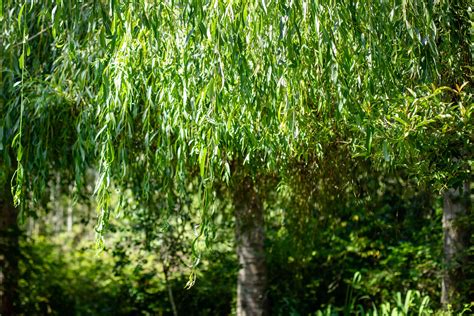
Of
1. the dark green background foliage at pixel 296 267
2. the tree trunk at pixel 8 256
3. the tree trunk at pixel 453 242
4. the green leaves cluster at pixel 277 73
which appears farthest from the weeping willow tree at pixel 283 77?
the tree trunk at pixel 8 256

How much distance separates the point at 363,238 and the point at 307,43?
3820mm

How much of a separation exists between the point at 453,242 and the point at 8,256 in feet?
13.1

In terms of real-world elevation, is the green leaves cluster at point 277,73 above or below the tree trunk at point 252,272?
above

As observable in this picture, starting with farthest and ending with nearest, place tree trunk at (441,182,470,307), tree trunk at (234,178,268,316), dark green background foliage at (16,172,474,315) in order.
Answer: dark green background foliage at (16,172,474,315) → tree trunk at (234,178,268,316) → tree trunk at (441,182,470,307)

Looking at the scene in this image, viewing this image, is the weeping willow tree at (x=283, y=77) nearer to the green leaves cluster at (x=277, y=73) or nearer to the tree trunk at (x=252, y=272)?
the green leaves cluster at (x=277, y=73)

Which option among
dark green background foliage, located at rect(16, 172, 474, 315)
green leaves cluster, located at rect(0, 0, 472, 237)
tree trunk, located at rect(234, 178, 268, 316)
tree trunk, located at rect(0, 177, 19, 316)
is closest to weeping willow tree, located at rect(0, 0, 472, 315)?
green leaves cluster, located at rect(0, 0, 472, 237)

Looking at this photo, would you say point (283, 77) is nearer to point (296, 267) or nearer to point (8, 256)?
point (296, 267)

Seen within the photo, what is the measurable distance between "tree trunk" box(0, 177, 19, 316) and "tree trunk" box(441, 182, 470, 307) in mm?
3851

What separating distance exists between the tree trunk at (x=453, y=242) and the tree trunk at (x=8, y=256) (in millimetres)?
3851

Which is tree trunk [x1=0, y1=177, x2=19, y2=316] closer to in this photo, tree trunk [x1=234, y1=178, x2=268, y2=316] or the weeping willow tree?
tree trunk [x1=234, y1=178, x2=268, y2=316]

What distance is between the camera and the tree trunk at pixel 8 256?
6.65 meters

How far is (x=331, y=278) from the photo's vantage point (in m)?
7.07

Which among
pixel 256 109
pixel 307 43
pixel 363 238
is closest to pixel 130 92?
pixel 256 109

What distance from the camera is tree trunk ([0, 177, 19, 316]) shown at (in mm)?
6648
